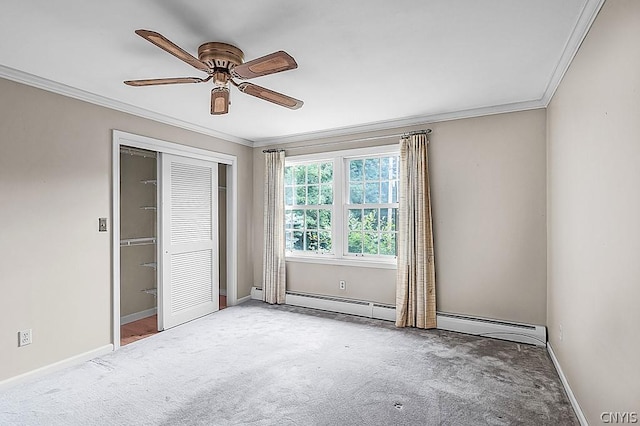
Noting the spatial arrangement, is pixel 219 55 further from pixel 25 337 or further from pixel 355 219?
pixel 355 219

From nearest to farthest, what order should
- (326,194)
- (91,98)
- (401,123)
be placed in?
(91,98) → (401,123) → (326,194)

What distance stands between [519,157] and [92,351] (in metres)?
4.66

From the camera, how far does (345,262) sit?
4.72 meters

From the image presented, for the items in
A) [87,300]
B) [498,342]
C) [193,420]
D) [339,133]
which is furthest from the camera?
[339,133]

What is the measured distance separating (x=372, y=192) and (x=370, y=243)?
678mm

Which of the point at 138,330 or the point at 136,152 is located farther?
the point at 136,152

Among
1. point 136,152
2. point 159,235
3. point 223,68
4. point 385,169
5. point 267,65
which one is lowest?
point 159,235

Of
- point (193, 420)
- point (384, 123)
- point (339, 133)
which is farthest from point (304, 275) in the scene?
point (193, 420)

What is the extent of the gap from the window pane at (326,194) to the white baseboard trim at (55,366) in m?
3.00

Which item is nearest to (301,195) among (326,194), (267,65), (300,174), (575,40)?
(300,174)

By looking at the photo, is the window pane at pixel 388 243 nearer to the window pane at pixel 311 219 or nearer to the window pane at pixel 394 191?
the window pane at pixel 394 191

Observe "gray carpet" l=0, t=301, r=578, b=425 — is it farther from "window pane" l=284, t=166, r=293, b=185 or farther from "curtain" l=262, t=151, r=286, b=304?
"window pane" l=284, t=166, r=293, b=185

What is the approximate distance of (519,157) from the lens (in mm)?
3648

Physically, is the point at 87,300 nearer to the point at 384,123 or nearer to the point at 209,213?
the point at 209,213
